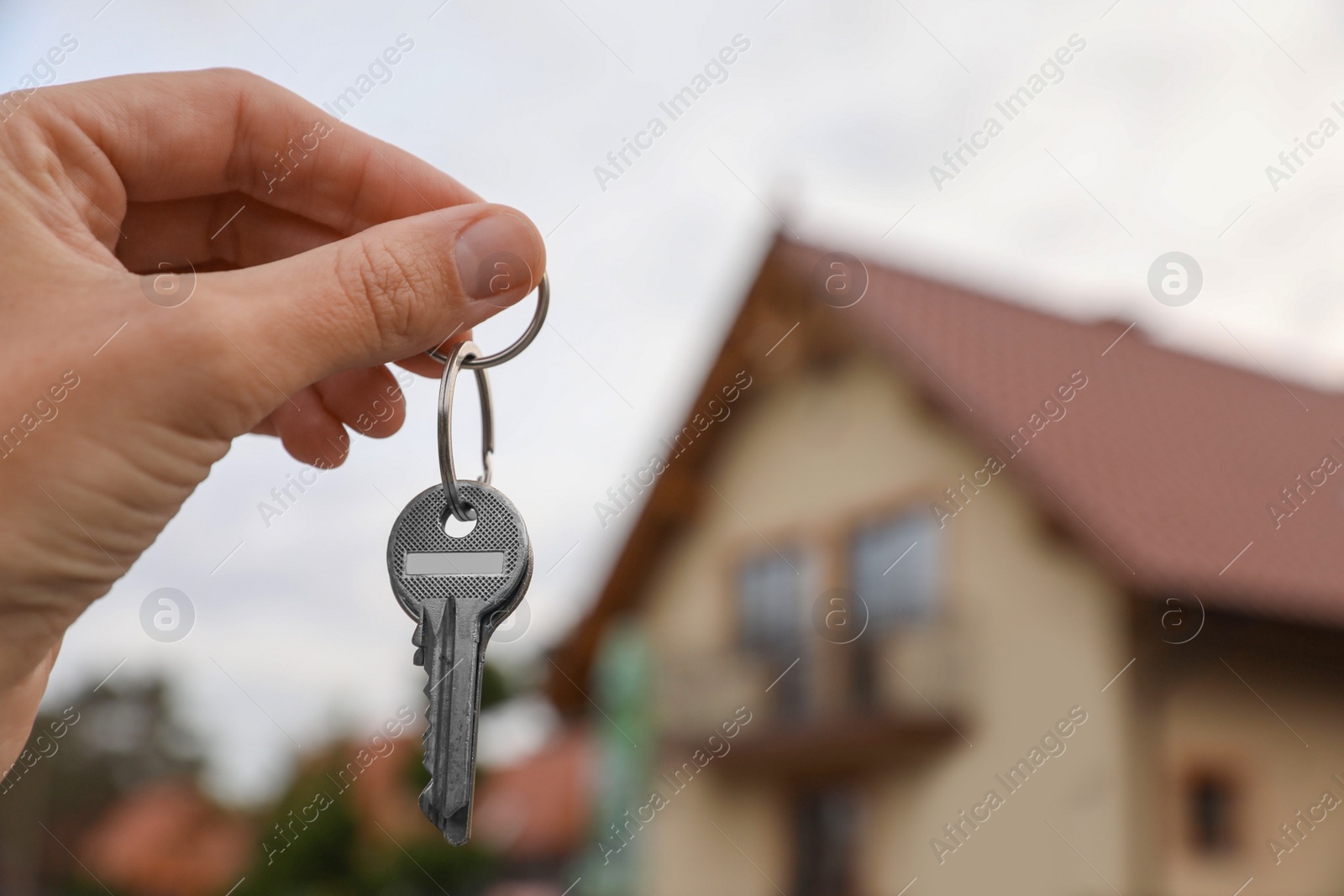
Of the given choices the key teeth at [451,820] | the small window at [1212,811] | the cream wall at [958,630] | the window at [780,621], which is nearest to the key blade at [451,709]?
the key teeth at [451,820]

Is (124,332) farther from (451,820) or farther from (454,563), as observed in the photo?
(451,820)

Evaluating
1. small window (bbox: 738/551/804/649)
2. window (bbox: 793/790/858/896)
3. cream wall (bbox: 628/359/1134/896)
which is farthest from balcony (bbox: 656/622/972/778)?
small window (bbox: 738/551/804/649)

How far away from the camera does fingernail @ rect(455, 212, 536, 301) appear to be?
4.04 ft

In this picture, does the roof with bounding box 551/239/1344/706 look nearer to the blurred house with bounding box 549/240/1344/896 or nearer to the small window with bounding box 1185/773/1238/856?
the blurred house with bounding box 549/240/1344/896

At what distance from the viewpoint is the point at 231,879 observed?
19.5 meters

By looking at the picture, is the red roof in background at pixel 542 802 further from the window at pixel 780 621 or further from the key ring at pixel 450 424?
the key ring at pixel 450 424

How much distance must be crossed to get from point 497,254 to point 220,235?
0.59m

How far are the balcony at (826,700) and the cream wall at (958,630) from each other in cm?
13

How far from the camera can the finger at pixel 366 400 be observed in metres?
1.52

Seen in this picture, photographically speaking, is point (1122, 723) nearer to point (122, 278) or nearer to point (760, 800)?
point (760, 800)

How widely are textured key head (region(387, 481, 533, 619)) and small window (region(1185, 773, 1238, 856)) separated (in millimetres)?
8566

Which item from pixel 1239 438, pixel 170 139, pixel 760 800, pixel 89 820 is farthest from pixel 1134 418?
pixel 89 820

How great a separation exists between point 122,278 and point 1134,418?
10.5 meters

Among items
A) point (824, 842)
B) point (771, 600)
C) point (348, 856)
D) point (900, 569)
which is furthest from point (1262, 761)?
point (348, 856)
